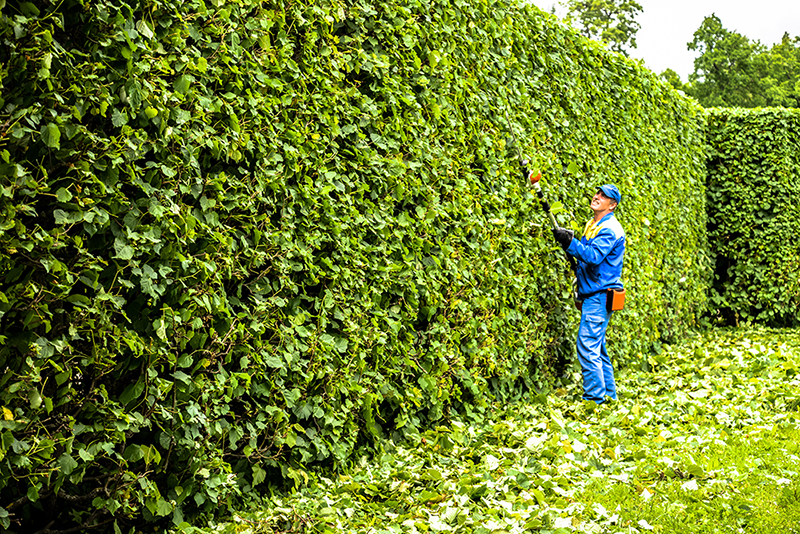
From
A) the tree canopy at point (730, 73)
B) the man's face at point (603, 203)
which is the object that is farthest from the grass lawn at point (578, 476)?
the tree canopy at point (730, 73)

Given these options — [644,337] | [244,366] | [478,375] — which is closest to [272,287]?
[244,366]

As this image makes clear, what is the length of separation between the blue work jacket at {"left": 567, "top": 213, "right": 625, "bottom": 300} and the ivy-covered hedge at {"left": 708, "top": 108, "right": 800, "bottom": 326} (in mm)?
5962

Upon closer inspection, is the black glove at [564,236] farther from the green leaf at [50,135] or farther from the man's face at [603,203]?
the green leaf at [50,135]

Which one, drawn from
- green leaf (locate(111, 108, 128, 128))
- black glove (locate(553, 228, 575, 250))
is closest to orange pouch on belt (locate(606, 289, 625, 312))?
black glove (locate(553, 228, 575, 250))

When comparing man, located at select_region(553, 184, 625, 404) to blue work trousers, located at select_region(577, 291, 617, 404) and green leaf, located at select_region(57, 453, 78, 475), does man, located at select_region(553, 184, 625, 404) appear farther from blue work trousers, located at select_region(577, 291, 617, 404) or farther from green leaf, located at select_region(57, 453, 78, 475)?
green leaf, located at select_region(57, 453, 78, 475)

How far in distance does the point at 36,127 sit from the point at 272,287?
1422mm

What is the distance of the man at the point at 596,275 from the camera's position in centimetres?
581

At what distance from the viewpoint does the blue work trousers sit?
19.4ft

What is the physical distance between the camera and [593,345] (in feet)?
19.5

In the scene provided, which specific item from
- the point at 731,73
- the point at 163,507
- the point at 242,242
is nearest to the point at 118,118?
the point at 242,242

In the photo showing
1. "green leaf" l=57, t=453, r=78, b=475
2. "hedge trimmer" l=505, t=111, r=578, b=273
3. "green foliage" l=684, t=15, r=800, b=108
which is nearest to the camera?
"green leaf" l=57, t=453, r=78, b=475

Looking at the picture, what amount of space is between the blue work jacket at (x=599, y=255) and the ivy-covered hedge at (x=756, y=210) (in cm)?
596

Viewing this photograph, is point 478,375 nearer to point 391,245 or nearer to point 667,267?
point 391,245

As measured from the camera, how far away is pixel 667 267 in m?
9.07
